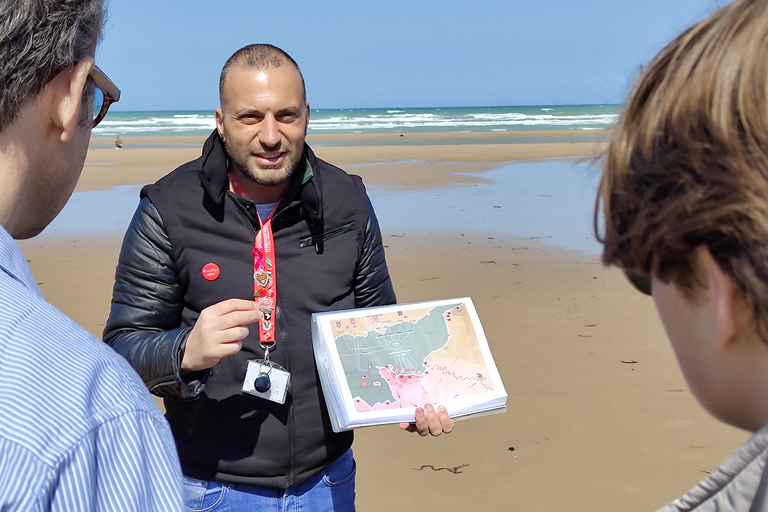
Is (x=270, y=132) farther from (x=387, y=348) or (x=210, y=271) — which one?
(x=387, y=348)

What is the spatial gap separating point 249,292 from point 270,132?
1.97 ft

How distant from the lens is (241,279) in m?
2.45

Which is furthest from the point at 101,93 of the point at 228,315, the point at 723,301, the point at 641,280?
the point at 723,301

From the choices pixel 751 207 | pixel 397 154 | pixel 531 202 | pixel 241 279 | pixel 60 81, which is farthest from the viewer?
pixel 397 154

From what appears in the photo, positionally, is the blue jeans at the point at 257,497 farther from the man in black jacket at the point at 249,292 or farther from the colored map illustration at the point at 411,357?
the colored map illustration at the point at 411,357

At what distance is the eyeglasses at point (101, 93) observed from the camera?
145cm

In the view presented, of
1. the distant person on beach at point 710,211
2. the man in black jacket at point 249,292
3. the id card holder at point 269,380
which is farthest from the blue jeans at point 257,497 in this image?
the distant person on beach at point 710,211

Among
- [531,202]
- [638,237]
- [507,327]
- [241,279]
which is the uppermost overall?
[638,237]

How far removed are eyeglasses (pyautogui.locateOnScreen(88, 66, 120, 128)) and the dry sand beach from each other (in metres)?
1.04

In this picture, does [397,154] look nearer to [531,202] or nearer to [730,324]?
[531,202]

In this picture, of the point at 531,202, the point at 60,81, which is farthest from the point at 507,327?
the point at 531,202

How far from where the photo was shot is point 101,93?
60.9 inches

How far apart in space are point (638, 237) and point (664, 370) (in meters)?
5.23

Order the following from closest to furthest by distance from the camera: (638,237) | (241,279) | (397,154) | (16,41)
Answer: (638,237), (16,41), (241,279), (397,154)
